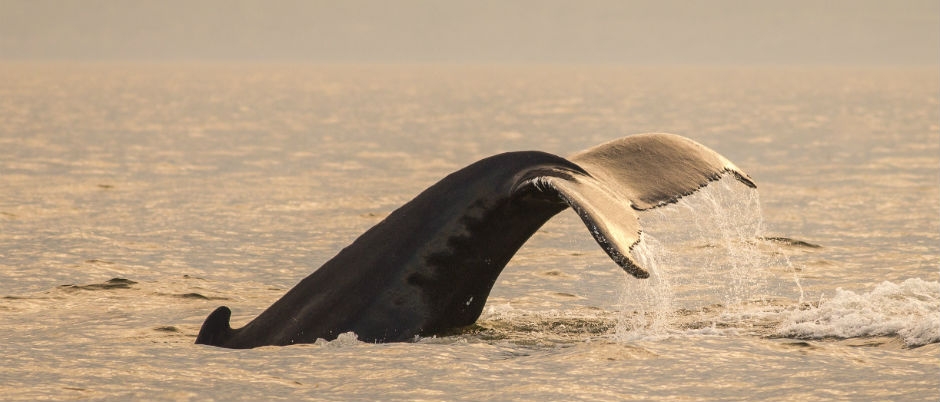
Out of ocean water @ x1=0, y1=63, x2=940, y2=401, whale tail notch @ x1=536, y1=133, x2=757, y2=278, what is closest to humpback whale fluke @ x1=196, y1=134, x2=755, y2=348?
whale tail notch @ x1=536, y1=133, x2=757, y2=278

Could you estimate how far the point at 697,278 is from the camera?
46.1ft

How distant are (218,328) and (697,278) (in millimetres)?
5840

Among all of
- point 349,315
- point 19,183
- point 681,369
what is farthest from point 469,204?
point 19,183

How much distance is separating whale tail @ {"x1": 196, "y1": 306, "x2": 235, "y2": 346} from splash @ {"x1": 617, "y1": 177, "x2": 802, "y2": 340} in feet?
8.50

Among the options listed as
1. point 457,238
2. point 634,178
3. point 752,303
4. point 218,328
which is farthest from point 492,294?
point 634,178

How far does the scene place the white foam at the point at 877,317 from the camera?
973 cm

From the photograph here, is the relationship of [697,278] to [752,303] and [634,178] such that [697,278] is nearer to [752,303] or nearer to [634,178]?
[752,303]

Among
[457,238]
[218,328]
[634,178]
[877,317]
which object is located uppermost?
[634,178]

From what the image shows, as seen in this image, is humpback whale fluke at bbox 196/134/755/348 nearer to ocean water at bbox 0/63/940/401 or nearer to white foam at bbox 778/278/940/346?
ocean water at bbox 0/63/940/401

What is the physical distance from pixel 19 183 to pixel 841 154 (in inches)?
726

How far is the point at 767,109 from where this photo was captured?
6700 centimetres

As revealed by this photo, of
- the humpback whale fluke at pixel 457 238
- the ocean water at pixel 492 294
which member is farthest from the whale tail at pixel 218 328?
the humpback whale fluke at pixel 457 238

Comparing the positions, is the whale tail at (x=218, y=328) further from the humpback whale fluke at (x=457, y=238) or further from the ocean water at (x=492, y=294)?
the humpback whale fluke at (x=457, y=238)

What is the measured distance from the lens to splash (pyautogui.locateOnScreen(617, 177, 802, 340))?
1046cm
